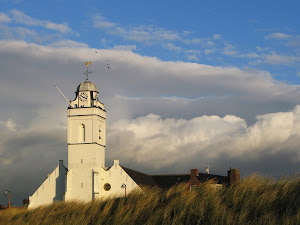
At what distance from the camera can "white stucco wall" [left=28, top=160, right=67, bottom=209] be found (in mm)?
72438

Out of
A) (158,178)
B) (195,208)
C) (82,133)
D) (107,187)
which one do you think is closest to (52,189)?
(107,187)

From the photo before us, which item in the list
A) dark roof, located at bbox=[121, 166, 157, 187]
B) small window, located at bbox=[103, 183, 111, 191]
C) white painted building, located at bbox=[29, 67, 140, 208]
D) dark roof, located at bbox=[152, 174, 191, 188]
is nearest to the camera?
white painted building, located at bbox=[29, 67, 140, 208]

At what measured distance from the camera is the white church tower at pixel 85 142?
7175 centimetres

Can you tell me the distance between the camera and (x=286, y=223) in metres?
17.1

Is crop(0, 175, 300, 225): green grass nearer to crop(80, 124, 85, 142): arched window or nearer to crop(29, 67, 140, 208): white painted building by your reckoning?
crop(29, 67, 140, 208): white painted building

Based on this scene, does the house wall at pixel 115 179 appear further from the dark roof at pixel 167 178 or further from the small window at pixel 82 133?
the dark roof at pixel 167 178

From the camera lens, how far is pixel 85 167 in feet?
238

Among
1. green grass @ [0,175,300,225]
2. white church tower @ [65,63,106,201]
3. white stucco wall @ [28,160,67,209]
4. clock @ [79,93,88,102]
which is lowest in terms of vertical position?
green grass @ [0,175,300,225]

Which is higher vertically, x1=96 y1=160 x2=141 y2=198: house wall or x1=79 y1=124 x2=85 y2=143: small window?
x1=79 y1=124 x2=85 y2=143: small window

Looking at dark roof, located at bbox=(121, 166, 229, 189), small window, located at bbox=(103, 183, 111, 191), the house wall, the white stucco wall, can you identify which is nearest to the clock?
the white stucco wall

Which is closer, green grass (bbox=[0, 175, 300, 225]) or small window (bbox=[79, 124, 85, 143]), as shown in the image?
green grass (bbox=[0, 175, 300, 225])

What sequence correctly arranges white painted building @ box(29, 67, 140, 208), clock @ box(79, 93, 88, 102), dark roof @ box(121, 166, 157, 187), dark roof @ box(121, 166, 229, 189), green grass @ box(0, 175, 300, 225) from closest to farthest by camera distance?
green grass @ box(0, 175, 300, 225), white painted building @ box(29, 67, 140, 208), dark roof @ box(121, 166, 157, 187), clock @ box(79, 93, 88, 102), dark roof @ box(121, 166, 229, 189)

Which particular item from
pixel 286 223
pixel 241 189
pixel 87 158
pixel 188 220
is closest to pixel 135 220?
pixel 188 220

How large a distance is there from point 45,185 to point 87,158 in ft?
23.1
